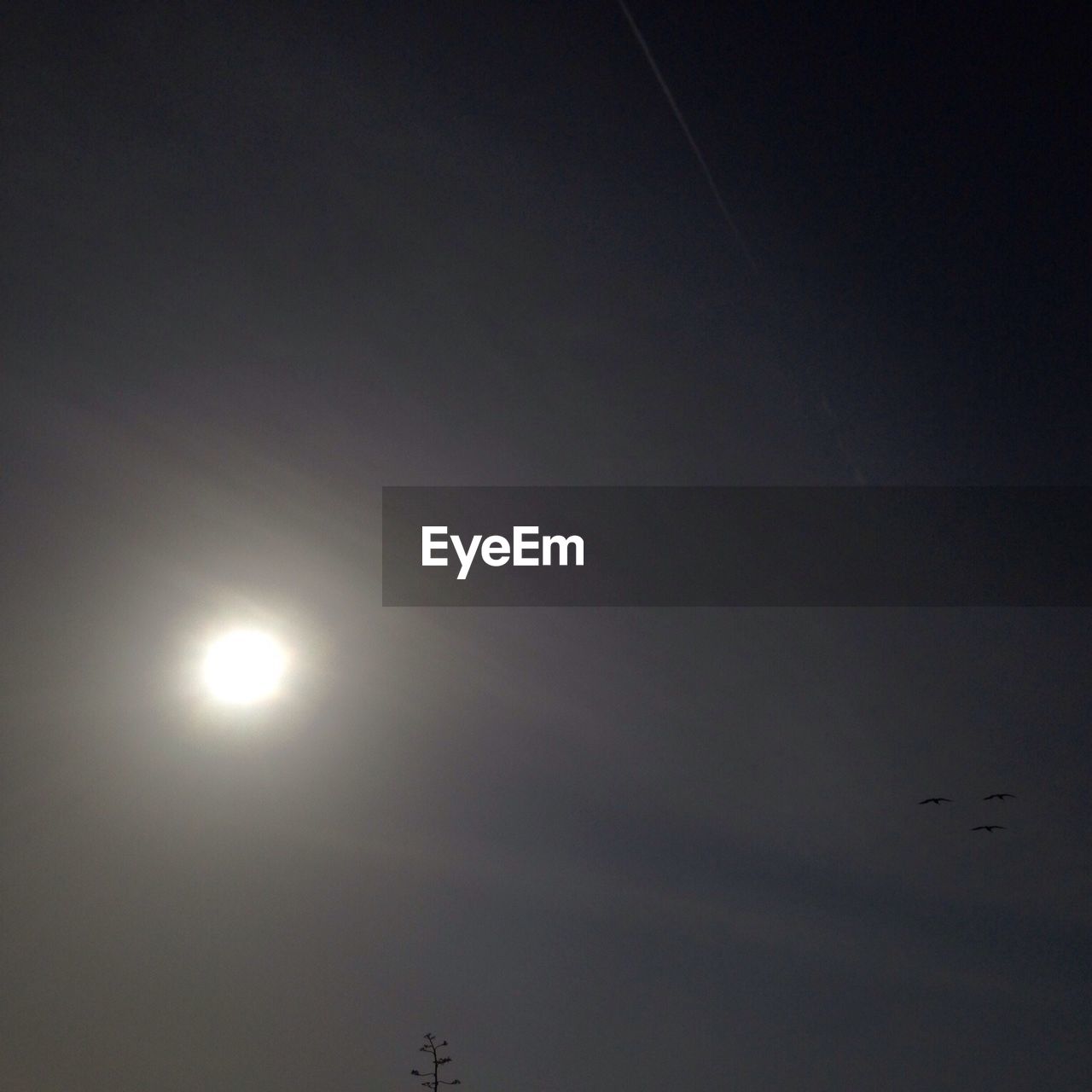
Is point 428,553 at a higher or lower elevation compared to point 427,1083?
higher

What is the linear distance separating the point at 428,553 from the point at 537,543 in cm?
423

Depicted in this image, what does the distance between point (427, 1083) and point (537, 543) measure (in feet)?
83.6

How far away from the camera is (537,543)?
40.7 m

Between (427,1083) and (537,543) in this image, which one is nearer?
(537,543)

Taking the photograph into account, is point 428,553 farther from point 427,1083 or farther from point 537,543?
point 427,1083

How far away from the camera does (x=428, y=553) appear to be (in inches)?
1564

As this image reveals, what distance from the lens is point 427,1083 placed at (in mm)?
47281

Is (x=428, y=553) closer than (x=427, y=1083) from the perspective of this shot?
Yes

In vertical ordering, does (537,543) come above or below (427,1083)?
above

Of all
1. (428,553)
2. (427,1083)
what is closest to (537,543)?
(428,553)

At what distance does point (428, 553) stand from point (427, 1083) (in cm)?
2492
